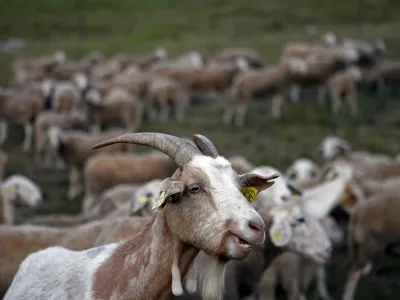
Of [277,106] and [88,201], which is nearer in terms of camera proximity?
[88,201]

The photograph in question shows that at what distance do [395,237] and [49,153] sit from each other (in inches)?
344

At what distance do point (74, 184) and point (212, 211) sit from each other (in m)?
9.80

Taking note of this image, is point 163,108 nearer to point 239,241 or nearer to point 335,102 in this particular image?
point 335,102

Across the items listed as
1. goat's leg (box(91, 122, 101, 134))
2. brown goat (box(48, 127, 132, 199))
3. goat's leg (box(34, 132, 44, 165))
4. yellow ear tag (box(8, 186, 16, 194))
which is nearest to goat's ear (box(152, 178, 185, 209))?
yellow ear tag (box(8, 186, 16, 194))

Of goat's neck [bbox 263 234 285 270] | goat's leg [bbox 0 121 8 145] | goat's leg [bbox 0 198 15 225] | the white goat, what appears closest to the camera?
goat's neck [bbox 263 234 285 270]

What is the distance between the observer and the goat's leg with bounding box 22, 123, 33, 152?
16156 millimetres

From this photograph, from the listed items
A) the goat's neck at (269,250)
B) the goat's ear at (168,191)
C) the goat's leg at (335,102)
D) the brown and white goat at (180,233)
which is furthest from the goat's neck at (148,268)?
the goat's leg at (335,102)

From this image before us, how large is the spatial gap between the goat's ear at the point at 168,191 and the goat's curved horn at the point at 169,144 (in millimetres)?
174

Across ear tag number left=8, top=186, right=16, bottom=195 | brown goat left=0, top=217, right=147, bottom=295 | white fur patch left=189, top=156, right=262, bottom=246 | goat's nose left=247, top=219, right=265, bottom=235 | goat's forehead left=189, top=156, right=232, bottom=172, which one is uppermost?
goat's forehead left=189, top=156, right=232, bottom=172

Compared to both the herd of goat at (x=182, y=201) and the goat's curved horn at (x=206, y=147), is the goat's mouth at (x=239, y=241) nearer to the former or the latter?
the herd of goat at (x=182, y=201)

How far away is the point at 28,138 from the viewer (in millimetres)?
16344

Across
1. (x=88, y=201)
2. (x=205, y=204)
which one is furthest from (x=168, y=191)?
(x=88, y=201)

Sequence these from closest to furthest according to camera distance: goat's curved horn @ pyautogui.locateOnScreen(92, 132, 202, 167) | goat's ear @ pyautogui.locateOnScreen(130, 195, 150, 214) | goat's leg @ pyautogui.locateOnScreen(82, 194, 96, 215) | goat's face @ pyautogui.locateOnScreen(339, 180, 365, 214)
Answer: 1. goat's curved horn @ pyautogui.locateOnScreen(92, 132, 202, 167)
2. goat's ear @ pyautogui.locateOnScreen(130, 195, 150, 214)
3. goat's face @ pyautogui.locateOnScreen(339, 180, 365, 214)
4. goat's leg @ pyautogui.locateOnScreen(82, 194, 96, 215)

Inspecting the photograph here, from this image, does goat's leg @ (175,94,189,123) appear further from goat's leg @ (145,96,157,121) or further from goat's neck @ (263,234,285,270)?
goat's neck @ (263,234,285,270)
